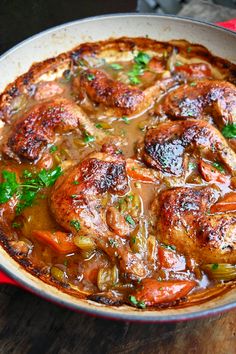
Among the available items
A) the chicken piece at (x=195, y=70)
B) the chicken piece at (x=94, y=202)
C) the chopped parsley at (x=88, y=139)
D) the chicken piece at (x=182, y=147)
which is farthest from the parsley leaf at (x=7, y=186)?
the chicken piece at (x=195, y=70)

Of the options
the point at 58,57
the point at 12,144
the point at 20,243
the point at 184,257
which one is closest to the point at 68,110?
the point at 12,144

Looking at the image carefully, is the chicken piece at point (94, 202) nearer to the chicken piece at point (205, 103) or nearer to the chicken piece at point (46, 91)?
the chicken piece at point (205, 103)

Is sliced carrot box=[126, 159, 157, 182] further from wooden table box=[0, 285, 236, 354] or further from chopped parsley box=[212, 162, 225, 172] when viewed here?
wooden table box=[0, 285, 236, 354]

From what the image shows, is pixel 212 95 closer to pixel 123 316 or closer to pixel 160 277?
pixel 160 277

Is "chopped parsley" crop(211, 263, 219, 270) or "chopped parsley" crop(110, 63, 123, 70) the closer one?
"chopped parsley" crop(211, 263, 219, 270)

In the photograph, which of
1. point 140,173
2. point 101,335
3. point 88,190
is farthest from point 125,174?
point 101,335

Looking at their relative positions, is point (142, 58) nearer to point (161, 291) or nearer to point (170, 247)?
point (170, 247)

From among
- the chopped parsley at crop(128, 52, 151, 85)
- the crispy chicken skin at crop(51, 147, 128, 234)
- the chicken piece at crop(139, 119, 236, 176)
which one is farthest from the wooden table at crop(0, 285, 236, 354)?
the chopped parsley at crop(128, 52, 151, 85)
